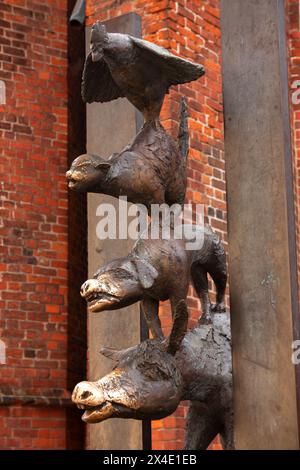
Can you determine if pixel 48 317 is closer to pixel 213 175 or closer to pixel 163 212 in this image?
pixel 213 175

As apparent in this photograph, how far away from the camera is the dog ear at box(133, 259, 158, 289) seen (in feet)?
8.43

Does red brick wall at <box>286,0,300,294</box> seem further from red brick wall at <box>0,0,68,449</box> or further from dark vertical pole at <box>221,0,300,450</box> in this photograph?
dark vertical pole at <box>221,0,300,450</box>

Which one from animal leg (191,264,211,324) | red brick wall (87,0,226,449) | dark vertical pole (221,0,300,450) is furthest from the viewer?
red brick wall (87,0,226,449)

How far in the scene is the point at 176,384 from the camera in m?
2.66

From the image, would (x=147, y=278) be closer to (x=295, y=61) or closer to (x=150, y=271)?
(x=150, y=271)

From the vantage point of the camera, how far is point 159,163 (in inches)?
108

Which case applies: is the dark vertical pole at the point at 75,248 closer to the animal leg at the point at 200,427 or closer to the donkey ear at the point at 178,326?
the animal leg at the point at 200,427

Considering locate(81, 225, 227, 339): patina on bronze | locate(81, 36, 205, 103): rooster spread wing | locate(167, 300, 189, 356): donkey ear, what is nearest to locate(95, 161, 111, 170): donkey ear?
locate(81, 225, 227, 339): patina on bronze

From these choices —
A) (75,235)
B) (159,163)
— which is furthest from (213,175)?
(159,163)

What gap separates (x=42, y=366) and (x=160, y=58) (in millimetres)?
5209

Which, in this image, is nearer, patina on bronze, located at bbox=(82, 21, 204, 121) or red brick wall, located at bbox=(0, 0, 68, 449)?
patina on bronze, located at bbox=(82, 21, 204, 121)

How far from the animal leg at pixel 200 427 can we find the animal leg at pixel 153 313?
0.40 meters

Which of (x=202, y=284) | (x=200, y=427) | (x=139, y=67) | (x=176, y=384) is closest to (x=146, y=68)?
(x=139, y=67)

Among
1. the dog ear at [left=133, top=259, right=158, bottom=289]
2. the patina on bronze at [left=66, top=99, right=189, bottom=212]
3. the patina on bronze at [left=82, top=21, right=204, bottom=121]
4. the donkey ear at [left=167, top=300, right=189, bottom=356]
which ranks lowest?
the donkey ear at [left=167, top=300, right=189, bottom=356]
